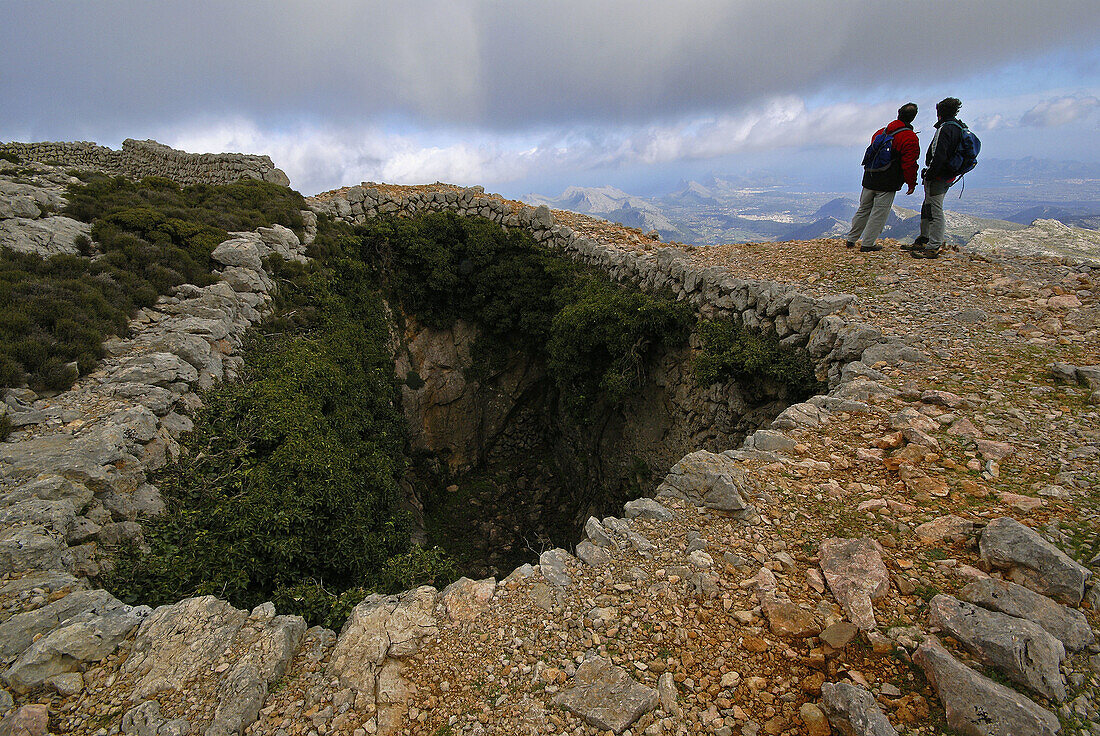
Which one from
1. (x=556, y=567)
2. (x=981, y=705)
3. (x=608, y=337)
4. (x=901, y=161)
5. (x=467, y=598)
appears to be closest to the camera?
(x=981, y=705)

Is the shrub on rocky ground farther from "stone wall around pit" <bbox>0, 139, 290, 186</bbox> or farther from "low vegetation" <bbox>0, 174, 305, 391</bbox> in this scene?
"stone wall around pit" <bbox>0, 139, 290, 186</bbox>

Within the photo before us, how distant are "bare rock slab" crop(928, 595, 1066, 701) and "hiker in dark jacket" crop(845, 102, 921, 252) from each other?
9378 millimetres

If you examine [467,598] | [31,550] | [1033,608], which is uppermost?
[31,550]

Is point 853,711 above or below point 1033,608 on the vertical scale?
below

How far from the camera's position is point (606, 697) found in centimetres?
363

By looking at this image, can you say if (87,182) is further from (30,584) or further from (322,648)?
(322,648)

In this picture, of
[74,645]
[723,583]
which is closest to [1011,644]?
[723,583]

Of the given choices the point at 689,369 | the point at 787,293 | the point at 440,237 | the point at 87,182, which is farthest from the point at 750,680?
the point at 87,182

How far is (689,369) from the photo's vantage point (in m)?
12.2

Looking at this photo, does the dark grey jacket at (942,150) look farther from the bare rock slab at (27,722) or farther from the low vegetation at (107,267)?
the low vegetation at (107,267)

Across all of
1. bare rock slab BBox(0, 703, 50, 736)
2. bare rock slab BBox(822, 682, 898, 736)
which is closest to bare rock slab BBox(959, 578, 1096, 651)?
bare rock slab BBox(822, 682, 898, 736)

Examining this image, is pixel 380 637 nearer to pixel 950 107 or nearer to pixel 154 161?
pixel 950 107

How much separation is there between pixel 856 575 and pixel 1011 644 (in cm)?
109

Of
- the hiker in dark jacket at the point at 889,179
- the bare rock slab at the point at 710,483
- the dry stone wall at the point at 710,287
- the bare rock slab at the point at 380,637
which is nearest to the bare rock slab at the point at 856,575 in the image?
the bare rock slab at the point at 710,483
